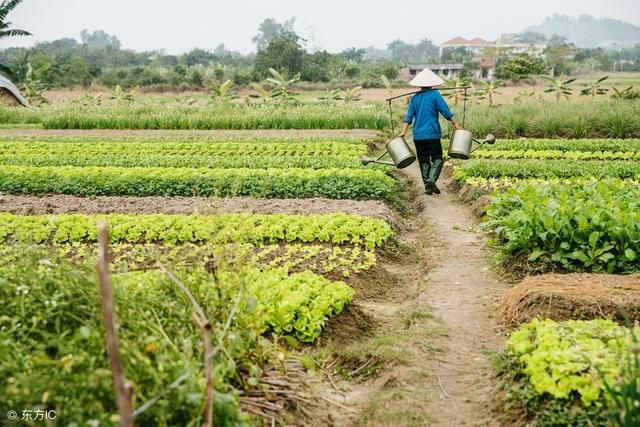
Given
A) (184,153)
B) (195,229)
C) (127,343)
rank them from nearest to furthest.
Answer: (127,343)
(195,229)
(184,153)

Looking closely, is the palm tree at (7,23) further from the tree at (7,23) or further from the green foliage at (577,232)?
the green foliage at (577,232)

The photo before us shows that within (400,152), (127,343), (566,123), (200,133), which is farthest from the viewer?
(200,133)

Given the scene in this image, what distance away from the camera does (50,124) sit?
78.7 feet

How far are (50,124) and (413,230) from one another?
59.6ft

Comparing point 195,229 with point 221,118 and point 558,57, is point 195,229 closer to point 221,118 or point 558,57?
point 221,118

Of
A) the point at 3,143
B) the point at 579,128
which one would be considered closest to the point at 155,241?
the point at 3,143

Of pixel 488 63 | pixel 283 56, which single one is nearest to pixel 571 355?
pixel 283 56

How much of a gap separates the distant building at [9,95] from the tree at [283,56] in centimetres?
2012

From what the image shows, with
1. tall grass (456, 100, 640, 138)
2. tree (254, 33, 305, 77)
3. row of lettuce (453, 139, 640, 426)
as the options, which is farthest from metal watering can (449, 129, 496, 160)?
tree (254, 33, 305, 77)

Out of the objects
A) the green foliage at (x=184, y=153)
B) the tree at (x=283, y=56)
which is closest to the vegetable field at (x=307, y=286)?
the green foliage at (x=184, y=153)

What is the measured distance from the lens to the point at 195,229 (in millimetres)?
8555

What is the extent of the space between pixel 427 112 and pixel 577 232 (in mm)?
4926

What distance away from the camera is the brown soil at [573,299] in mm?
5844

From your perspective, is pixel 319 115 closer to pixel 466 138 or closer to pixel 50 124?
pixel 50 124
